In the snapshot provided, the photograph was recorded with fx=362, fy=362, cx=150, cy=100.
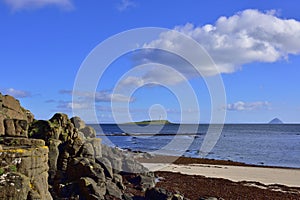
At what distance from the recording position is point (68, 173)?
21203 millimetres

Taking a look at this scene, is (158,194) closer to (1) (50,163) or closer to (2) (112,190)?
(2) (112,190)

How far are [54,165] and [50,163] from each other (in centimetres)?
→ 38

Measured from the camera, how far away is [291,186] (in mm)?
30641

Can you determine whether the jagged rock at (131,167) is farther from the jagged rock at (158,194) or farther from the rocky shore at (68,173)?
the jagged rock at (158,194)

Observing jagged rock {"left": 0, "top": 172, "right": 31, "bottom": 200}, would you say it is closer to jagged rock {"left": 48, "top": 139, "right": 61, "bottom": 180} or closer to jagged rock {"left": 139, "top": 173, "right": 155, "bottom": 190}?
jagged rock {"left": 48, "top": 139, "right": 61, "bottom": 180}

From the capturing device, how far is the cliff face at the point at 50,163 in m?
10.2

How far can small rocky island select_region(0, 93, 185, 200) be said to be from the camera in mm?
10211

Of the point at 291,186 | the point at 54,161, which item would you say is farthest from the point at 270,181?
the point at 54,161

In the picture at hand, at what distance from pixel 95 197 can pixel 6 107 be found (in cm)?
671

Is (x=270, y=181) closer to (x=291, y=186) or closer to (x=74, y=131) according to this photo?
(x=291, y=186)

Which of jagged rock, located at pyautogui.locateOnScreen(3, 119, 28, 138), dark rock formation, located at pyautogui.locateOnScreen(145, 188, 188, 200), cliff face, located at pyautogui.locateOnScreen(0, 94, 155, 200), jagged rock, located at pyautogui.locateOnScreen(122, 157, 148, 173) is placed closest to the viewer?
cliff face, located at pyautogui.locateOnScreen(0, 94, 155, 200)

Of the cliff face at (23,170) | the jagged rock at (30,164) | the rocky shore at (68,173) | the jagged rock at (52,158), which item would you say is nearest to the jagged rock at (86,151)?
the rocky shore at (68,173)

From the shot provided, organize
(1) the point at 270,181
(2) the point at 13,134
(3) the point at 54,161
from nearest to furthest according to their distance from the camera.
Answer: (2) the point at 13,134 → (3) the point at 54,161 → (1) the point at 270,181

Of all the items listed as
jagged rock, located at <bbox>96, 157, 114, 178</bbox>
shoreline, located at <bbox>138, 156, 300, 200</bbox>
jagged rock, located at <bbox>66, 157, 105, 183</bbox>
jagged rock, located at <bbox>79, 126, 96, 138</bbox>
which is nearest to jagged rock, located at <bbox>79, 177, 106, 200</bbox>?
jagged rock, located at <bbox>66, 157, 105, 183</bbox>
